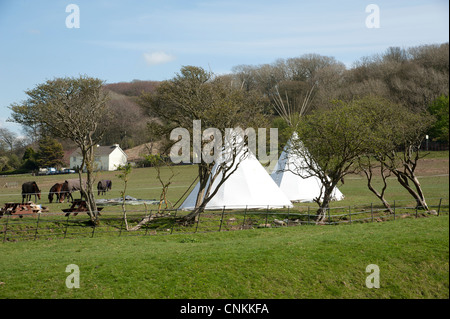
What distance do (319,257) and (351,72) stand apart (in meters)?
52.4

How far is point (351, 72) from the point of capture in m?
60.0

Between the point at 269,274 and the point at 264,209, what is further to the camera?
the point at 264,209

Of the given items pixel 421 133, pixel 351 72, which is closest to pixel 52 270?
pixel 421 133

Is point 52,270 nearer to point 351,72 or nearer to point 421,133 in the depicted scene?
point 421,133

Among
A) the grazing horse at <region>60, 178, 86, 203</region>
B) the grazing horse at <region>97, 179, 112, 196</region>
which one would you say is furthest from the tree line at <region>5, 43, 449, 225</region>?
the grazing horse at <region>97, 179, 112, 196</region>

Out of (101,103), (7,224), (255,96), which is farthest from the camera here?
(255,96)

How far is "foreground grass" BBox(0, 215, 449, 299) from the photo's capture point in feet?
32.5

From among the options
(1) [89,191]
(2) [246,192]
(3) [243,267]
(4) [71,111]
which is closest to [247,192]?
(2) [246,192]

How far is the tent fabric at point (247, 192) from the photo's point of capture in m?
22.8

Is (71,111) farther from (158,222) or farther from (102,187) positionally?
(102,187)

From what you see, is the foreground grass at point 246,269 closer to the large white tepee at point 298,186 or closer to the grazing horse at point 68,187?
the large white tepee at point 298,186

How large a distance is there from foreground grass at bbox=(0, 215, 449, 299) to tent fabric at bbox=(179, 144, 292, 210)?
882 cm

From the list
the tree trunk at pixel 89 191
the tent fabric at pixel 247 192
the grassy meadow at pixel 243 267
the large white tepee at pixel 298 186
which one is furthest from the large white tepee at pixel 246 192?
the grassy meadow at pixel 243 267

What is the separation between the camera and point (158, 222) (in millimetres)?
19391
